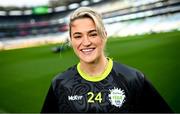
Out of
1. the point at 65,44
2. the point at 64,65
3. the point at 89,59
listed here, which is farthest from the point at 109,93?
the point at 64,65

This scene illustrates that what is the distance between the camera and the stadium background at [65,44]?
7.95 feet

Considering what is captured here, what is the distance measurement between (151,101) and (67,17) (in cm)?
131

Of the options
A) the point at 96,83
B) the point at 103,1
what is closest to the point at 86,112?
the point at 96,83

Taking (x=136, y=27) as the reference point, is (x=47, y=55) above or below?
below

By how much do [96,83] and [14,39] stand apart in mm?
1537

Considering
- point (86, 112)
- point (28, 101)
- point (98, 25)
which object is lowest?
point (28, 101)

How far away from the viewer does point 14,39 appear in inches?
113

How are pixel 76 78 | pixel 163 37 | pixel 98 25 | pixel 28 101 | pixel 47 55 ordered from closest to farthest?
1. pixel 98 25
2. pixel 76 78
3. pixel 163 37
4. pixel 47 55
5. pixel 28 101

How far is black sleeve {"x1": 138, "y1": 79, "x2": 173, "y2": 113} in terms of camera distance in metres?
1.51

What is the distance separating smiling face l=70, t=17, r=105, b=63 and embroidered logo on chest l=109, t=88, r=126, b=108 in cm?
16

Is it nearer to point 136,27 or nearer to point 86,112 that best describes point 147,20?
point 136,27

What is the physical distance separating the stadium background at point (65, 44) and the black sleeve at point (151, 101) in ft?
2.54

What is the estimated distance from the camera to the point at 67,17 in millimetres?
2658

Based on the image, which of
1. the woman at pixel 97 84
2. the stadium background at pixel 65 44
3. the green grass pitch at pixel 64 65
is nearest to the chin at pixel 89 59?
the woman at pixel 97 84
